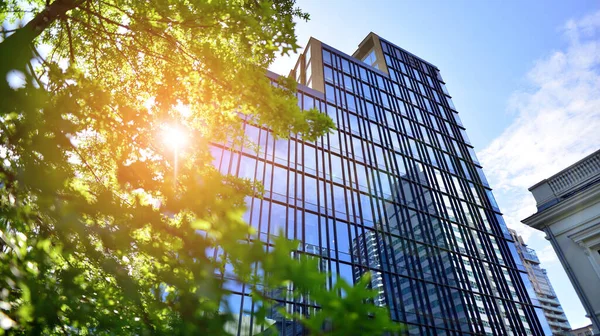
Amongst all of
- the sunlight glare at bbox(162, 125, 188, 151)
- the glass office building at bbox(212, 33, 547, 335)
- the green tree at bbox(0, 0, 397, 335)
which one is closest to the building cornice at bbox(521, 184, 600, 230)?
the glass office building at bbox(212, 33, 547, 335)

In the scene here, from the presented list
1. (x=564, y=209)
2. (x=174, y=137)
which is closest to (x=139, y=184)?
(x=174, y=137)

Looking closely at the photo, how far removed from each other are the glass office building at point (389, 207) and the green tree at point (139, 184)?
852cm

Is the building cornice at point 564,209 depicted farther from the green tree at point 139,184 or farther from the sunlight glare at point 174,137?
the sunlight glare at point 174,137

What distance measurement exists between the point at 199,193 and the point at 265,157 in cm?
1551

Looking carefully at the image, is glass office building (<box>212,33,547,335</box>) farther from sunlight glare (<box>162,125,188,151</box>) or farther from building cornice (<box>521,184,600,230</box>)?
sunlight glare (<box>162,125,188,151</box>)

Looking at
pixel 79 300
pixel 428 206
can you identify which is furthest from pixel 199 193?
pixel 428 206

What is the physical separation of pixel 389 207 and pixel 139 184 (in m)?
18.8

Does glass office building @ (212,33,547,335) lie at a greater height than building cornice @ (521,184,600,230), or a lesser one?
greater

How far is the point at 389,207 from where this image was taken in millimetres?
20703

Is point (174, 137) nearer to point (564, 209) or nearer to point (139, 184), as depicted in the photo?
point (139, 184)

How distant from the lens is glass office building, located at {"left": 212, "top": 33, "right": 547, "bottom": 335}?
55.3 ft

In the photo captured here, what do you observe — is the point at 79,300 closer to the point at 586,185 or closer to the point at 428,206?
the point at 586,185

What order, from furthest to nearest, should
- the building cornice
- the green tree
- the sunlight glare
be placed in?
the building cornice, the sunlight glare, the green tree

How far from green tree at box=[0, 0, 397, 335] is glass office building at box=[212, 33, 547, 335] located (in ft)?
27.9
